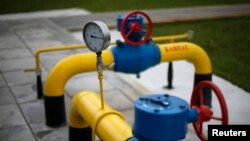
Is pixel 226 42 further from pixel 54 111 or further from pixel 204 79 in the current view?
pixel 54 111

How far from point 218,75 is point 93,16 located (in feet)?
22.4

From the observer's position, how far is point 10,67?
723cm

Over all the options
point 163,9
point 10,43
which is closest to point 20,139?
point 10,43

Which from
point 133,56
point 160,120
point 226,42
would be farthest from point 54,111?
point 226,42

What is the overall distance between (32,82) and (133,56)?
90.3 inches

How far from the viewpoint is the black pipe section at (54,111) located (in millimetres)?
4680

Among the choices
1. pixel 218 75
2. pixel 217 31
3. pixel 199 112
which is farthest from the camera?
pixel 217 31

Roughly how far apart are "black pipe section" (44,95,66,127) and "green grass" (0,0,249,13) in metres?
10.1

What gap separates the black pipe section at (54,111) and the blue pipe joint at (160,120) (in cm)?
244

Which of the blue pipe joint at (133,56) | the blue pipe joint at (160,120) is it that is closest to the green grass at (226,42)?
the blue pipe joint at (133,56)

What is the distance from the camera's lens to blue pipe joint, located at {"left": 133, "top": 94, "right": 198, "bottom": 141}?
229 cm

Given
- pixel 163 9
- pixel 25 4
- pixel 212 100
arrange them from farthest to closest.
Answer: pixel 25 4
pixel 163 9
pixel 212 100

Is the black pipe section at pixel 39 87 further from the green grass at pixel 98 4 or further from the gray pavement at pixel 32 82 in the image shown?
the green grass at pixel 98 4

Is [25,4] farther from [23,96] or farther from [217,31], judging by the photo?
[23,96]
